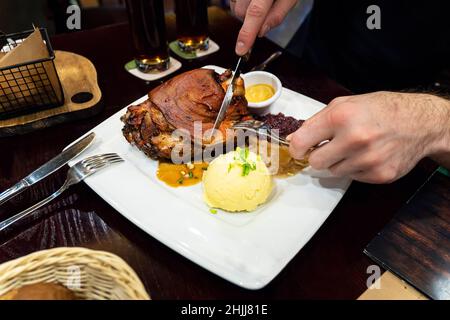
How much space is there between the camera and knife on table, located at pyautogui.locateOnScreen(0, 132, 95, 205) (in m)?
1.61

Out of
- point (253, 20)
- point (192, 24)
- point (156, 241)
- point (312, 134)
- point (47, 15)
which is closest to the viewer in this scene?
point (312, 134)

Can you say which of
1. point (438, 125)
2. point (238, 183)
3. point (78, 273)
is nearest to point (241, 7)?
point (238, 183)

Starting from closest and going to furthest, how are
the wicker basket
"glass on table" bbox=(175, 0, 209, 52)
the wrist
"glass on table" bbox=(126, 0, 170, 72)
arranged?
the wicker basket
the wrist
"glass on table" bbox=(126, 0, 170, 72)
"glass on table" bbox=(175, 0, 209, 52)

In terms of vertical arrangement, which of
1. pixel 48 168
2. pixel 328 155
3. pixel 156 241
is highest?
pixel 328 155

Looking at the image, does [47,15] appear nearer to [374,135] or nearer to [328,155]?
[328,155]

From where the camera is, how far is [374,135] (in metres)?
1.28

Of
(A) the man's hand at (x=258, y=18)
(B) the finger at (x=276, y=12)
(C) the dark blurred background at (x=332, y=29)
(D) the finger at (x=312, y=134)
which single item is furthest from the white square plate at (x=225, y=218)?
(C) the dark blurred background at (x=332, y=29)

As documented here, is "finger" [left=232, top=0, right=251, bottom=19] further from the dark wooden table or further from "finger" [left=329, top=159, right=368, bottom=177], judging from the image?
"finger" [left=329, top=159, right=368, bottom=177]

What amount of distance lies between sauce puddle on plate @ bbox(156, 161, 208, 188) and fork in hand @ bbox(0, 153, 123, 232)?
0.22m

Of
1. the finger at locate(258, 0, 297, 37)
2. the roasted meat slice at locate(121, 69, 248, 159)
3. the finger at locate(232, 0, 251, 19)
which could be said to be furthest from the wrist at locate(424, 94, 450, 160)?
the finger at locate(232, 0, 251, 19)

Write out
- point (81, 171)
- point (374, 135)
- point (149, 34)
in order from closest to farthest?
point (374, 135), point (81, 171), point (149, 34)

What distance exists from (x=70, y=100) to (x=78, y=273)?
4.25ft

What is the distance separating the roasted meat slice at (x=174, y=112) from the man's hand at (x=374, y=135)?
47cm

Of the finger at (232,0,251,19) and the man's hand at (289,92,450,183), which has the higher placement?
the finger at (232,0,251,19)
